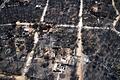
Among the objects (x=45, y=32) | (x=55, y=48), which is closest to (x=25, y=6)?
(x=45, y=32)

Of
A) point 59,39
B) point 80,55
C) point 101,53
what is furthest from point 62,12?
point 101,53

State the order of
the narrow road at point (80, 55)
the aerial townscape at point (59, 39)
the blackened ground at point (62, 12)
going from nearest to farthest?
the narrow road at point (80, 55)
the aerial townscape at point (59, 39)
the blackened ground at point (62, 12)

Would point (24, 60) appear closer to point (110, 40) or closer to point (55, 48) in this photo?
point (55, 48)

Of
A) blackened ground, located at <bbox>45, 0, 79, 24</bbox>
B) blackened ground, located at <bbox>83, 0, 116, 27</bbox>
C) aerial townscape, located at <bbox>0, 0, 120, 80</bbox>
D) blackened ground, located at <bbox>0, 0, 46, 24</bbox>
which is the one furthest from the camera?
blackened ground, located at <bbox>0, 0, 46, 24</bbox>

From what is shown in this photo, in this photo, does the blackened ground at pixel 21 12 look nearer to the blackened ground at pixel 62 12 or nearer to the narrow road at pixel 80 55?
the blackened ground at pixel 62 12

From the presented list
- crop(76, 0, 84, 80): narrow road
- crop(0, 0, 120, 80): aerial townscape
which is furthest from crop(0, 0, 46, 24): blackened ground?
crop(76, 0, 84, 80): narrow road

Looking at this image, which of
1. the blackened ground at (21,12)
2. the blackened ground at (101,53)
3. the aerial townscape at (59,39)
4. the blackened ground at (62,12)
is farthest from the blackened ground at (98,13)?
Result: the blackened ground at (21,12)

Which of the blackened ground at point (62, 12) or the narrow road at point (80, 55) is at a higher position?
the blackened ground at point (62, 12)

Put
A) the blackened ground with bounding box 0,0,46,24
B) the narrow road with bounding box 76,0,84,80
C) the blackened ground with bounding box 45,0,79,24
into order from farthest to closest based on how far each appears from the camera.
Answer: the blackened ground with bounding box 0,0,46,24 → the blackened ground with bounding box 45,0,79,24 → the narrow road with bounding box 76,0,84,80

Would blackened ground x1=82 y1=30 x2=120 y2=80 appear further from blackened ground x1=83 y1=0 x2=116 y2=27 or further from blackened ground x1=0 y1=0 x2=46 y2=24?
blackened ground x1=0 y1=0 x2=46 y2=24

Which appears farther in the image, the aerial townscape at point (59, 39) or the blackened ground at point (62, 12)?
the blackened ground at point (62, 12)
